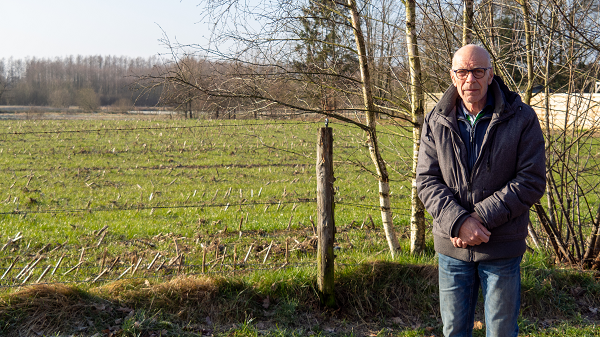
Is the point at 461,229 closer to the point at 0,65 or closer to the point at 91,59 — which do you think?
the point at 91,59

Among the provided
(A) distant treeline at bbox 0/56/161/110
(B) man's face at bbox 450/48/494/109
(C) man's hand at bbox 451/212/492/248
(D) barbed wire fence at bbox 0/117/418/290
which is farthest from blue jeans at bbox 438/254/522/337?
(A) distant treeline at bbox 0/56/161/110

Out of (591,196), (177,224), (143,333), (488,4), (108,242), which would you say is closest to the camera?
(143,333)

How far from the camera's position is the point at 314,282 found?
4.32m

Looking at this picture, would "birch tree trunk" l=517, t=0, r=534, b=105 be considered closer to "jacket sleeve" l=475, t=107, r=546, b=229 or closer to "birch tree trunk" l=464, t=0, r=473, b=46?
"birch tree trunk" l=464, t=0, r=473, b=46

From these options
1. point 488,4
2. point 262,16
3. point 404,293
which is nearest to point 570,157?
point 488,4

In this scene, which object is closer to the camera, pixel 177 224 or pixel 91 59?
pixel 177 224

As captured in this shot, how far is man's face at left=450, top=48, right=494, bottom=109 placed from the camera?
8.73 feet

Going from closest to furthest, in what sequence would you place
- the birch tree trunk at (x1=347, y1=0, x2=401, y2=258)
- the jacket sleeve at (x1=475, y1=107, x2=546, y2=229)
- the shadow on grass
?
the jacket sleeve at (x1=475, y1=107, x2=546, y2=229), the shadow on grass, the birch tree trunk at (x1=347, y1=0, x2=401, y2=258)

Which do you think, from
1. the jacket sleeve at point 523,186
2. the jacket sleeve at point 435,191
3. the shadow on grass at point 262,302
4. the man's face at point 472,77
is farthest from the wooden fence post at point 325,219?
the jacket sleeve at point 523,186

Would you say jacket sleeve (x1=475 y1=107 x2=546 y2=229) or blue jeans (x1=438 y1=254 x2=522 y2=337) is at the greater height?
jacket sleeve (x1=475 y1=107 x2=546 y2=229)

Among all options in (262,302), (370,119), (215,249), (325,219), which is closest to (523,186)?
(325,219)

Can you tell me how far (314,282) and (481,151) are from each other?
2.24 metres

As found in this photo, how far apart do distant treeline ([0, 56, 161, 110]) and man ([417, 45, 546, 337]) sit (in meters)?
61.4

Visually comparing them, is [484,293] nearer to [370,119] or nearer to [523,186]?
[523,186]
